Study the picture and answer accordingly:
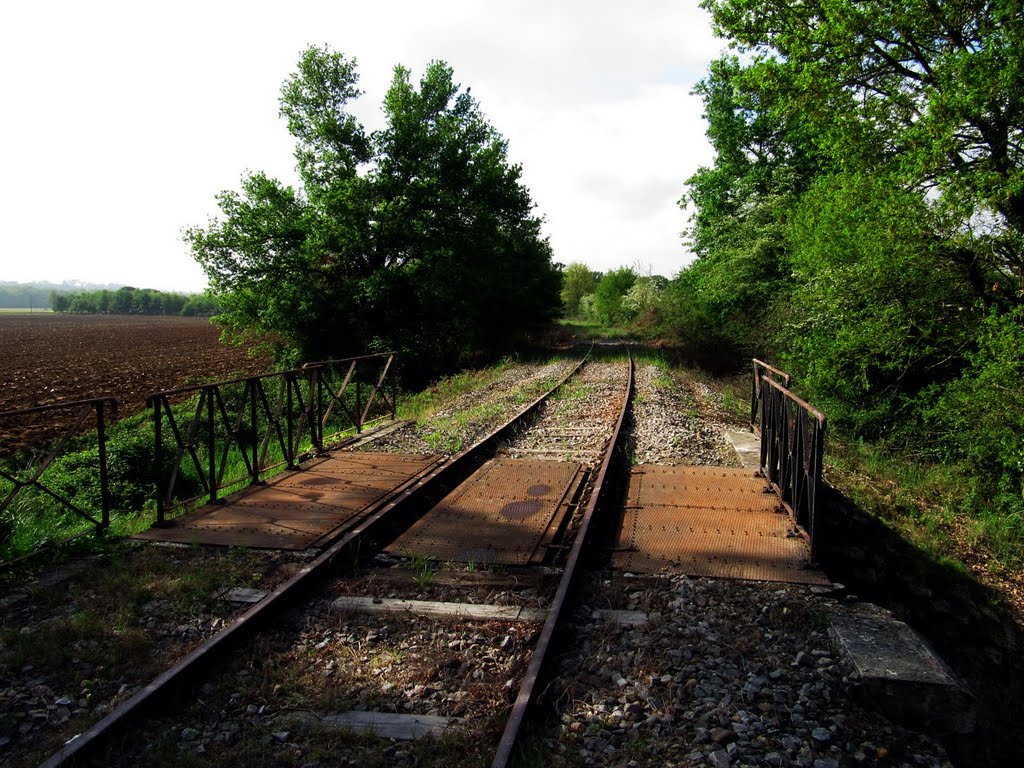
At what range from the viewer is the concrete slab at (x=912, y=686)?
3.12 m

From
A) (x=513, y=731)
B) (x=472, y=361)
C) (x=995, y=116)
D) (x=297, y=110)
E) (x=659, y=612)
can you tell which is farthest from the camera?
(x=472, y=361)

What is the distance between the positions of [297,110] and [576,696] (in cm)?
2656

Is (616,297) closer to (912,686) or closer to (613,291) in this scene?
(613,291)

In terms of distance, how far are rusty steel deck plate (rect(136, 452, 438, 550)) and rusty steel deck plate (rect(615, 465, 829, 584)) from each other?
2507mm

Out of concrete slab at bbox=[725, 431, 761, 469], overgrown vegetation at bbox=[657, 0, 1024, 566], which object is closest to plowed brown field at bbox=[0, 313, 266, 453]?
concrete slab at bbox=[725, 431, 761, 469]

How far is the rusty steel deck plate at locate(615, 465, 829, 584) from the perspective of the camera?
4.82m

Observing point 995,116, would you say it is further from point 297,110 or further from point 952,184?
point 297,110

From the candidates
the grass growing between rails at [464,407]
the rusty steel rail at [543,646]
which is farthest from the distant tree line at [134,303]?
the rusty steel rail at [543,646]

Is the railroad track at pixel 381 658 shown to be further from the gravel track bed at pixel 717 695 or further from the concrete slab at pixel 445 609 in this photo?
the gravel track bed at pixel 717 695

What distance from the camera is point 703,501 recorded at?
6.50 metres

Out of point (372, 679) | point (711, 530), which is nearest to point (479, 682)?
point (372, 679)

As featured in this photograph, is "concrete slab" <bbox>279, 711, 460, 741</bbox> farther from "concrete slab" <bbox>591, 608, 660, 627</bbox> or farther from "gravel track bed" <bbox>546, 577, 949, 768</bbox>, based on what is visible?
"concrete slab" <bbox>591, 608, 660, 627</bbox>

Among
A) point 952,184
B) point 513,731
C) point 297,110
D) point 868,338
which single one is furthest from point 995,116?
point 297,110

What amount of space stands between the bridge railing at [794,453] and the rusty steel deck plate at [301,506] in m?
3.84
